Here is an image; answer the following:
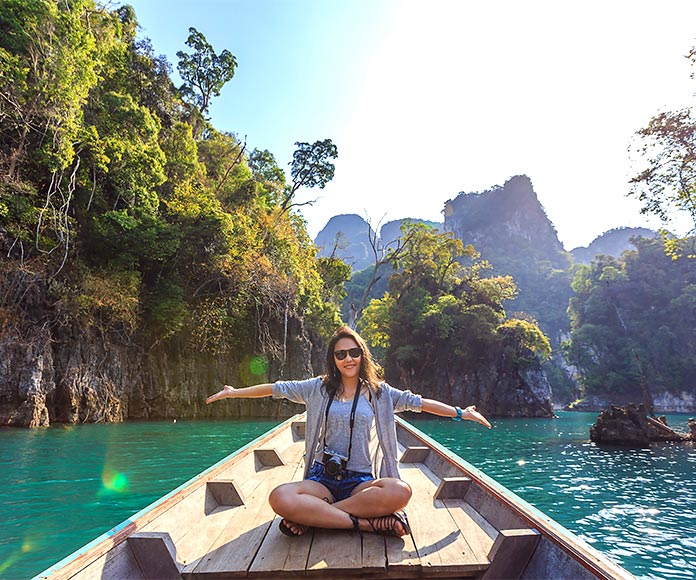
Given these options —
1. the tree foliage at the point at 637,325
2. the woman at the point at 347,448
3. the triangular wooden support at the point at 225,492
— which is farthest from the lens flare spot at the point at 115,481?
the tree foliage at the point at 637,325

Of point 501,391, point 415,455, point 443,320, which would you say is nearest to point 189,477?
point 415,455

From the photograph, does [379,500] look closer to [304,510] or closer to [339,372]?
[304,510]

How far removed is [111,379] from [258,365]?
18.5 feet

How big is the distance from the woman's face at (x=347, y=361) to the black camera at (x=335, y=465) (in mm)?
477

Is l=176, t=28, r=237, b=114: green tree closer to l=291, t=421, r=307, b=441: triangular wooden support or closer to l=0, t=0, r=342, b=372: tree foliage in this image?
l=0, t=0, r=342, b=372: tree foliage

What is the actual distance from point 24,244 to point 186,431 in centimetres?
666

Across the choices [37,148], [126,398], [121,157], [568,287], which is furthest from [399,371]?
[568,287]

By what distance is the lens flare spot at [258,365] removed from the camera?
17.5 m

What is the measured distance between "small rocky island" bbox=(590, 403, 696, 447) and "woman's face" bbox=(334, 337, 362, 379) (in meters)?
13.1

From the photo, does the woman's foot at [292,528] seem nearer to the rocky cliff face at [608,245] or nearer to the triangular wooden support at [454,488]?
the triangular wooden support at [454,488]

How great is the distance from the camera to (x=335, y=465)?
94.6 inches

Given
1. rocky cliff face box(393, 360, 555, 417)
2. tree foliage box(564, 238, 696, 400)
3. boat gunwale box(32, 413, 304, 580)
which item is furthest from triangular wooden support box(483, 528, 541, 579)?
tree foliage box(564, 238, 696, 400)

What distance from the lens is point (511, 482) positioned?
7.18 meters

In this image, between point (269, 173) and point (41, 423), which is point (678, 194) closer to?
point (41, 423)
